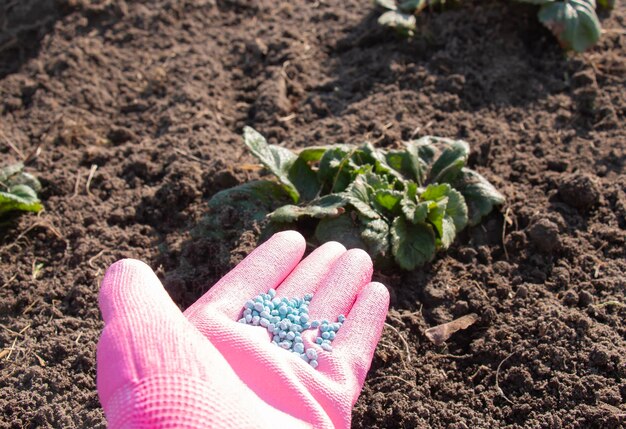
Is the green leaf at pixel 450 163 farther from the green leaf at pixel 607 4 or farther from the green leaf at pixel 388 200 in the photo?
the green leaf at pixel 607 4

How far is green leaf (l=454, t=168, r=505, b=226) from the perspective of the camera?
369 cm

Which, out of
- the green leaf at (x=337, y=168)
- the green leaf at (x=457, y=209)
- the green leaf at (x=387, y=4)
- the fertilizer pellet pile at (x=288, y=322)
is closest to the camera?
the fertilizer pellet pile at (x=288, y=322)

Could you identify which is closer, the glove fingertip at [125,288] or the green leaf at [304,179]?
the glove fingertip at [125,288]

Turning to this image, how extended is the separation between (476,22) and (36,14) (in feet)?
10.4

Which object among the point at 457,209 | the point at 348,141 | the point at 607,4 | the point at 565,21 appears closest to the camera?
the point at 457,209

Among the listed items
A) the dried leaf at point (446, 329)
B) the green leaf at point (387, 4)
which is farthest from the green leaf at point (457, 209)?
the green leaf at point (387, 4)

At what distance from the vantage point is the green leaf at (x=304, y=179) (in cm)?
377

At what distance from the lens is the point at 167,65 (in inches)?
193

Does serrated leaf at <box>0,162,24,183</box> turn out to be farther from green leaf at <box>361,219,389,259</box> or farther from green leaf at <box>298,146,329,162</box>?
green leaf at <box>361,219,389,259</box>

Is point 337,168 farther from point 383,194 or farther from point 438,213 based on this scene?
point 438,213

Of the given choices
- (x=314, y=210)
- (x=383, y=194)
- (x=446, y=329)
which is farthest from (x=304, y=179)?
(x=446, y=329)

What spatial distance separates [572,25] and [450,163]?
1.55 metres

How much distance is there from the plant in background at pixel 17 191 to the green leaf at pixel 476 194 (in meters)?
→ 2.21

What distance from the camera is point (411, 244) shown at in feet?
11.5
